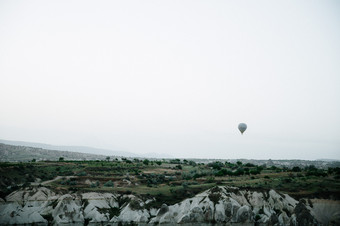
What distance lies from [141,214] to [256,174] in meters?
46.2

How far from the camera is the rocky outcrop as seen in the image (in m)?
50.1

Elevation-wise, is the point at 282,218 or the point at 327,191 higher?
the point at 327,191

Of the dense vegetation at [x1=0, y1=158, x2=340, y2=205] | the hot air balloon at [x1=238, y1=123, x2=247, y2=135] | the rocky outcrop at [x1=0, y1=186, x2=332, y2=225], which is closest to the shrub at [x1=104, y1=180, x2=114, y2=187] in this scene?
the dense vegetation at [x1=0, y1=158, x2=340, y2=205]

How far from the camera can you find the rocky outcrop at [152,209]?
50.1 meters

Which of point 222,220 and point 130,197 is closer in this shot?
point 222,220

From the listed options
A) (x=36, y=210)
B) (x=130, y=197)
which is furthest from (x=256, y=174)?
(x=36, y=210)

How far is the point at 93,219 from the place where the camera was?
167 ft

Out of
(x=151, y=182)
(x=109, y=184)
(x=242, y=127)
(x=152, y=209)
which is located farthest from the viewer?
(x=242, y=127)

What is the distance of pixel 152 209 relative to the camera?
5434 centimetres

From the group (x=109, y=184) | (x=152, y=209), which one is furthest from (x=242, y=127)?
(x=152, y=209)

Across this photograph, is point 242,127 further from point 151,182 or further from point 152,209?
point 152,209

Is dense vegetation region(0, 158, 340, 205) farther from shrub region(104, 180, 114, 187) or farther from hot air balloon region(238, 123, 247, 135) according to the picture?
hot air balloon region(238, 123, 247, 135)

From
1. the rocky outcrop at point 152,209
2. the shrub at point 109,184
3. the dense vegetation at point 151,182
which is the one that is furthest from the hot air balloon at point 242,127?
the shrub at point 109,184

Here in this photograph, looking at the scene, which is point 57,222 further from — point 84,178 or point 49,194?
point 84,178
